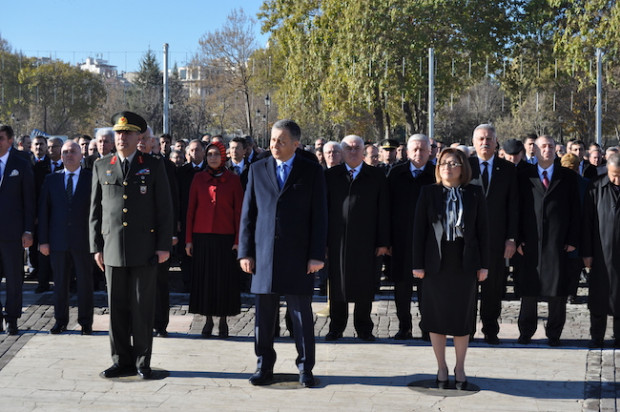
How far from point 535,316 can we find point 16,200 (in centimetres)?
550

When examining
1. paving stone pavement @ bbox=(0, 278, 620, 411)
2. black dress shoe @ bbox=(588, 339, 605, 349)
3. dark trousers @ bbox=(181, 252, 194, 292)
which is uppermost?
dark trousers @ bbox=(181, 252, 194, 292)

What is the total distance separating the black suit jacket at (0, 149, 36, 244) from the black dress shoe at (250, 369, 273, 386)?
134 inches

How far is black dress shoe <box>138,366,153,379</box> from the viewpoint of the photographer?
285 inches

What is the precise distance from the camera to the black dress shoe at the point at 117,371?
23.8 feet

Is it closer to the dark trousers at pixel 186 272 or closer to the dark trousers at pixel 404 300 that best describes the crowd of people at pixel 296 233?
the dark trousers at pixel 404 300

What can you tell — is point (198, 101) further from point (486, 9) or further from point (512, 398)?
point (512, 398)

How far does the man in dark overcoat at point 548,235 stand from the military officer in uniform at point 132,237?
3675 millimetres

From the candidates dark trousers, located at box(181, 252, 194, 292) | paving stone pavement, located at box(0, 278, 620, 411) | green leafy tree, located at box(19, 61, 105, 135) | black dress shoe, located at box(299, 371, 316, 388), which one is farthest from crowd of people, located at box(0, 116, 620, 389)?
green leafy tree, located at box(19, 61, 105, 135)

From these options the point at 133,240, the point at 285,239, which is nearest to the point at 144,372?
the point at 133,240

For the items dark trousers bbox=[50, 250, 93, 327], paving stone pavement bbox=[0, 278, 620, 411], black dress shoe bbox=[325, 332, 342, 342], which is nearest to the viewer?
A: paving stone pavement bbox=[0, 278, 620, 411]

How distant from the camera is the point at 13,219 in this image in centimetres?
906

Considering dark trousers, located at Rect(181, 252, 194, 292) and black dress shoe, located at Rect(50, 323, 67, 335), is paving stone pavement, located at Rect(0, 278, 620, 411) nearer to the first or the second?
black dress shoe, located at Rect(50, 323, 67, 335)

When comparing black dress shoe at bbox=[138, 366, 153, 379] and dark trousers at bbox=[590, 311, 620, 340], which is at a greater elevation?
dark trousers at bbox=[590, 311, 620, 340]

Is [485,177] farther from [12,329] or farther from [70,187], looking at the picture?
[12,329]
